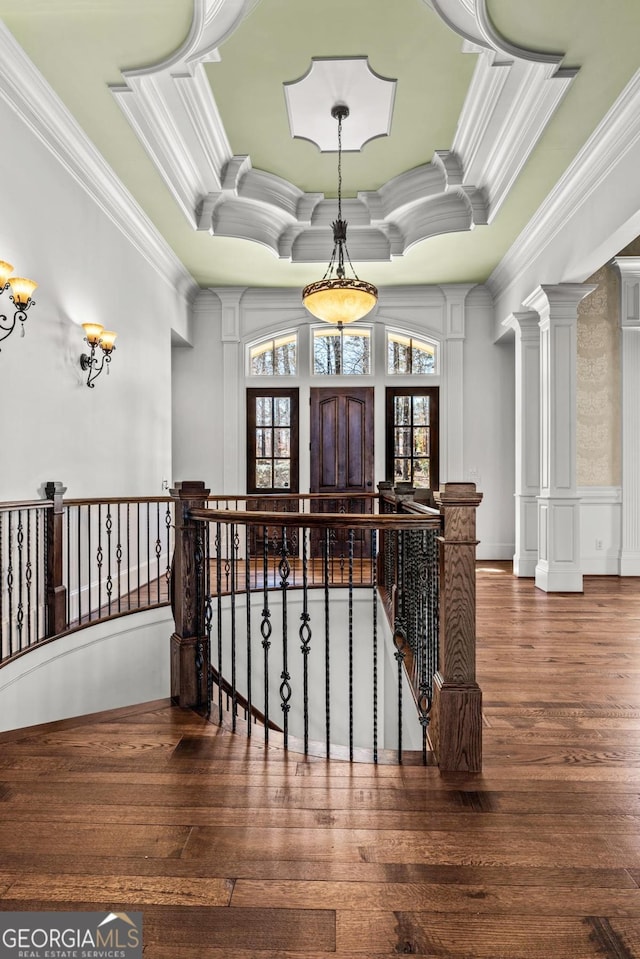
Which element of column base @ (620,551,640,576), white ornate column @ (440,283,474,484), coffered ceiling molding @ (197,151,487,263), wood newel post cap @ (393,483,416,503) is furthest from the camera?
white ornate column @ (440,283,474,484)

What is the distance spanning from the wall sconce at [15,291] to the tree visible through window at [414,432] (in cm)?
537

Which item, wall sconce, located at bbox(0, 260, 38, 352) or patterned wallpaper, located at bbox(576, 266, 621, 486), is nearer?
wall sconce, located at bbox(0, 260, 38, 352)

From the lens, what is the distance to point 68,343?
179 inches

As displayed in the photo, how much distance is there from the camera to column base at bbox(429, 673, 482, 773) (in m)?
2.29

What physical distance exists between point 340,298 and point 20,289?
2.74 meters

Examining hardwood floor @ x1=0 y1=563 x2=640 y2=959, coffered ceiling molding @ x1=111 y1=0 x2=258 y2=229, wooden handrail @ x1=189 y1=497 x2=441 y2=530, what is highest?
coffered ceiling molding @ x1=111 y1=0 x2=258 y2=229

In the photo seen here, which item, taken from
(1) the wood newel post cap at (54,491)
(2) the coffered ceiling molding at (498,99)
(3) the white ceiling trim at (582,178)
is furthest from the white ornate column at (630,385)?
(1) the wood newel post cap at (54,491)

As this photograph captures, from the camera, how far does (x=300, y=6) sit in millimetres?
3506

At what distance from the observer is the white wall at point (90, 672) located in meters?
3.46

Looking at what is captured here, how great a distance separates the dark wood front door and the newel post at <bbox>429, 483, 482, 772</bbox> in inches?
227

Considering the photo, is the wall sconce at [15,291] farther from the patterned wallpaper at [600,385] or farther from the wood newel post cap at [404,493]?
the patterned wallpaper at [600,385]

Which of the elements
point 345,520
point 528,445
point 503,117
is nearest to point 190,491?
point 345,520

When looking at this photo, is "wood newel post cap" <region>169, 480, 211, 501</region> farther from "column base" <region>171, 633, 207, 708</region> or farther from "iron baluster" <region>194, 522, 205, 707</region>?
"column base" <region>171, 633, 207, 708</region>

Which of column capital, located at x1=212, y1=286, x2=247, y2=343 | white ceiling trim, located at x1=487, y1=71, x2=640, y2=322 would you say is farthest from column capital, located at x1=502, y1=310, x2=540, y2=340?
column capital, located at x1=212, y1=286, x2=247, y2=343
